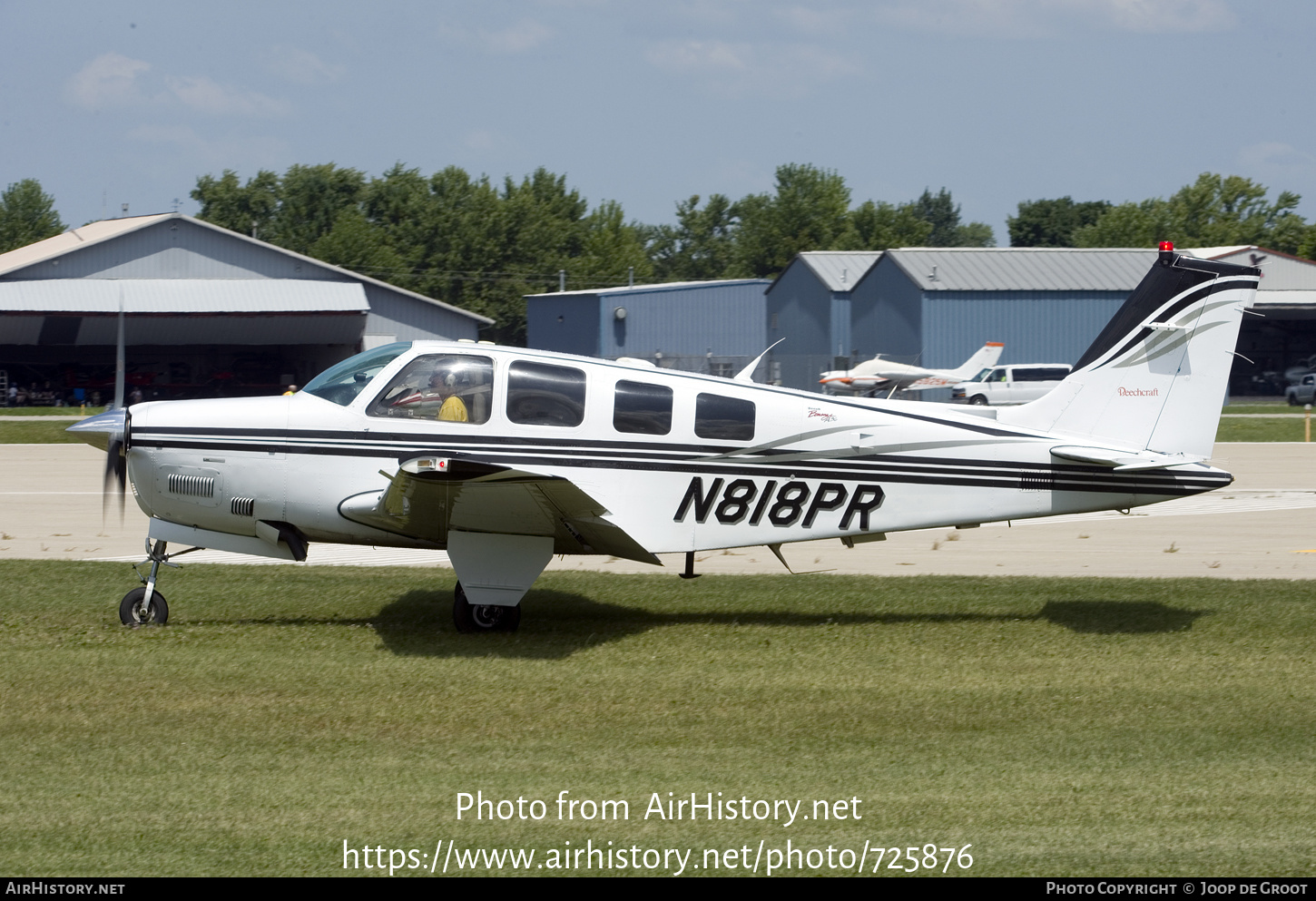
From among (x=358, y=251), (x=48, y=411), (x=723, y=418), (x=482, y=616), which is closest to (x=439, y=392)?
(x=482, y=616)

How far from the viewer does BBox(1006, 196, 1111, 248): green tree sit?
116m

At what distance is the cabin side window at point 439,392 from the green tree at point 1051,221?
11423cm

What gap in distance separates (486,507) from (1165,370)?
5.37 metres

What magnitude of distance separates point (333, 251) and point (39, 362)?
101 feet

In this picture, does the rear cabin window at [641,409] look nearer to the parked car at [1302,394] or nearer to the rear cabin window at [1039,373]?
the rear cabin window at [1039,373]

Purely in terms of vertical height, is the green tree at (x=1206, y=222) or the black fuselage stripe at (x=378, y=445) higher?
the green tree at (x=1206, y=222)

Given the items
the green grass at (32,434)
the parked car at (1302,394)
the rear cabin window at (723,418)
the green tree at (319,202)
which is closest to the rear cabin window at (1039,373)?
the parked car at (1302,394)

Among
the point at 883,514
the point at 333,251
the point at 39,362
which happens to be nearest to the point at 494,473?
the point at 883,514

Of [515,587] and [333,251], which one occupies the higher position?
[333,251]

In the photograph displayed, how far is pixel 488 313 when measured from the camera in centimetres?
8456

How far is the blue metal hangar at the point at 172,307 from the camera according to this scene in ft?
153

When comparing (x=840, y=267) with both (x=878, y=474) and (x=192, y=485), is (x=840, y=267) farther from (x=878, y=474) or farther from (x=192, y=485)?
(x=192, y=485)

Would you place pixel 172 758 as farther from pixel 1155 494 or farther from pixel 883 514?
pixel 1155 494

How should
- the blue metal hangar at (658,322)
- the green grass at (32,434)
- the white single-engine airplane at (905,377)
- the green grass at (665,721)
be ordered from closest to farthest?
the green grass at (665,721) < the green grass at (32,434) < the white single-engine airplane at (905,377) < the blue metal hangar at (658,322)
